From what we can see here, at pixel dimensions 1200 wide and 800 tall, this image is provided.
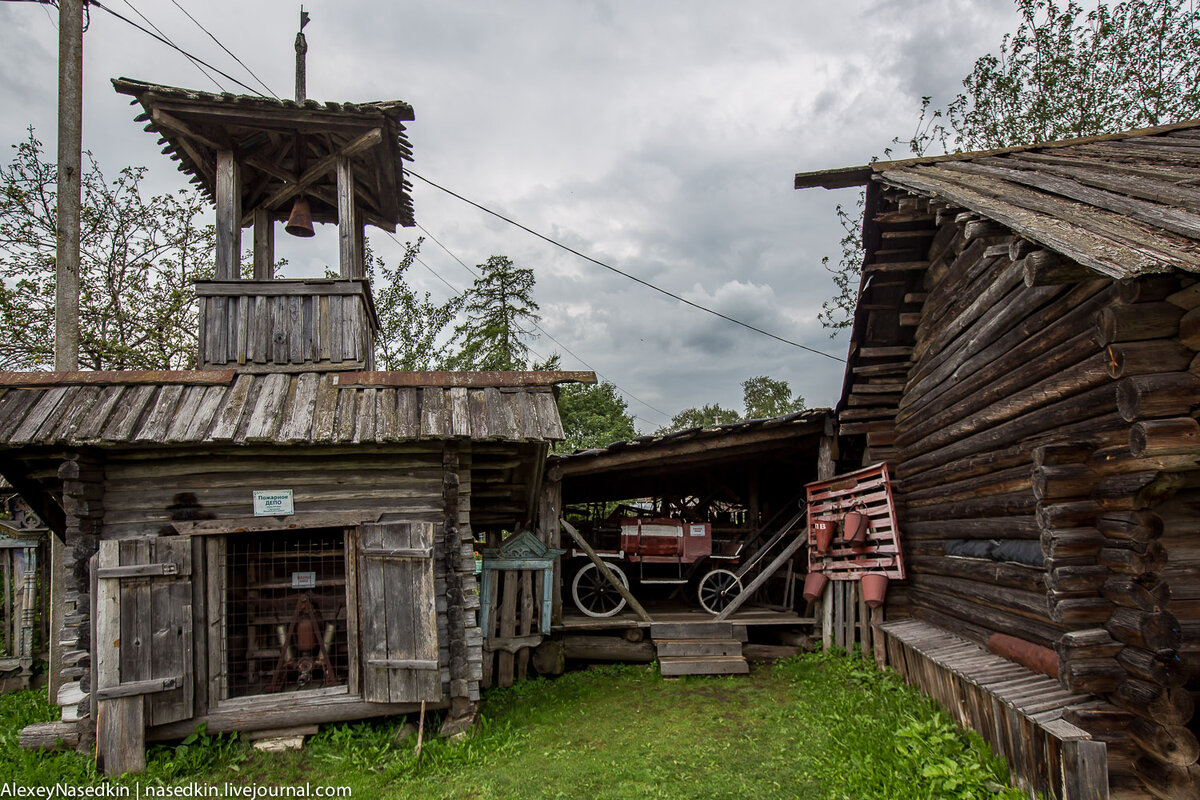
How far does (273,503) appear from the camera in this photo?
662cm

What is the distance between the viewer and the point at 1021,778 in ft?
14.8

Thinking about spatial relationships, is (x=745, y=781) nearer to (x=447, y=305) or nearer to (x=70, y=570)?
(x=70, y=570)

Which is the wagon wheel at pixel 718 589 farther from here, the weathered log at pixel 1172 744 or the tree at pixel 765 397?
the tree at pixel 765 397

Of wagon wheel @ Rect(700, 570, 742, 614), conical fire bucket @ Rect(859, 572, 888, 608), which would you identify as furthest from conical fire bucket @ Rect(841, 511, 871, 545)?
wagon wheel @ Rect(700, 570, 742, 614)

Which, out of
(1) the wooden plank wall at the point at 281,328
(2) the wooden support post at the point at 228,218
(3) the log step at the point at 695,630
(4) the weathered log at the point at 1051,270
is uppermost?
(2) the wooden support post at the point at 228,218

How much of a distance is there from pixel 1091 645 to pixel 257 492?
6.82 meters

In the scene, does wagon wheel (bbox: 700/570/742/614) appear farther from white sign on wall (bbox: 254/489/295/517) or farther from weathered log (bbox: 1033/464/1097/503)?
weathered log (bbox: 1033/464/1097/503)

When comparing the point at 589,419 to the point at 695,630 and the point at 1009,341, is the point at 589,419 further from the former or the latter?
the point at 1009,341

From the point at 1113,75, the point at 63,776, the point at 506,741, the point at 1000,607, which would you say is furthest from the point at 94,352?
the point at 1113,75

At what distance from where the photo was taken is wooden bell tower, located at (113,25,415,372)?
7.53 meters

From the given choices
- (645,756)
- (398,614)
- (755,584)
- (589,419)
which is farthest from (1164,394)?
(589,419)

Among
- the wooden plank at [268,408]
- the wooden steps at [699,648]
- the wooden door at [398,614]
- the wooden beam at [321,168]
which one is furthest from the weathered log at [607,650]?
the wooden beam at [321,168]

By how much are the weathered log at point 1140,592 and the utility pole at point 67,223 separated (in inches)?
397

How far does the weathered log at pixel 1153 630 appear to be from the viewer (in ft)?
12.7
